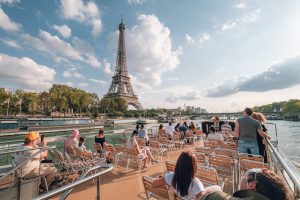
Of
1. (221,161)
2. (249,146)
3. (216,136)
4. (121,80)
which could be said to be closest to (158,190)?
(221,161)

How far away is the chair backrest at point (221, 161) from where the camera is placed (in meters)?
5.24

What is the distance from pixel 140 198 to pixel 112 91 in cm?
9006

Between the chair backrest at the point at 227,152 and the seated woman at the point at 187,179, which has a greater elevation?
the seated woman at the point at 187,179

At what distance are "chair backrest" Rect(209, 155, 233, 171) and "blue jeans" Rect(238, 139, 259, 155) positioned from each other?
1.00 meters

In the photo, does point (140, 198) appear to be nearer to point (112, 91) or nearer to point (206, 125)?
point (206, 125)

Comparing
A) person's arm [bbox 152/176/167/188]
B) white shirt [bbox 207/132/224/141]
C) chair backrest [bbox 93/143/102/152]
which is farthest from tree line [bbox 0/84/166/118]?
person's arm [bbox 152/176/167/188]

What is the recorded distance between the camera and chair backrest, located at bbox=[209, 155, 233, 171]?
5239mm

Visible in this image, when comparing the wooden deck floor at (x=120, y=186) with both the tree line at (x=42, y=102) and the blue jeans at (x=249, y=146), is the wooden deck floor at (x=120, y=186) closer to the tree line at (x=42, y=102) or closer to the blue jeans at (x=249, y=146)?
the blue jeans at (x=249, y=146)

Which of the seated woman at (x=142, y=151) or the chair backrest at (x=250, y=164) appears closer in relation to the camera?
the chair backrest at (x=250, y=164)

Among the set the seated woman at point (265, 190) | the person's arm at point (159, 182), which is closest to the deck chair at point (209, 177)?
the person's arm at point (159, 182)

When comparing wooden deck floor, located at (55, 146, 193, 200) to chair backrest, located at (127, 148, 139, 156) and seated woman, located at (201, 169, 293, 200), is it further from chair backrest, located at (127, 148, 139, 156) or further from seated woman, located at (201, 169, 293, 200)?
seated woman, located at (201, 169, 293, 200)

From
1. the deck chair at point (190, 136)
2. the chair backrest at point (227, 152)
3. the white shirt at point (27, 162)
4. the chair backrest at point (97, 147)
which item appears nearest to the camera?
the white shirt at point (27, 162)

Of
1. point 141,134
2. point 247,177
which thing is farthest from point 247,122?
point 141,134

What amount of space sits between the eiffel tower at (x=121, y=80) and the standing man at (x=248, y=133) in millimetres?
83174
